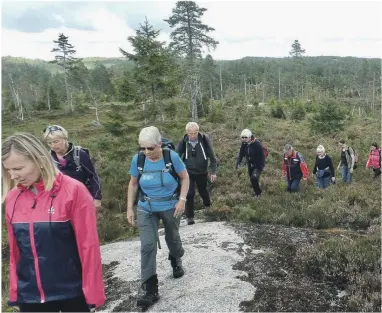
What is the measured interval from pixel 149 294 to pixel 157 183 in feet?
4.30

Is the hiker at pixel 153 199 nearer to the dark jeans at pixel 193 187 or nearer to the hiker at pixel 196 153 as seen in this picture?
the hiker at pixel 196 153

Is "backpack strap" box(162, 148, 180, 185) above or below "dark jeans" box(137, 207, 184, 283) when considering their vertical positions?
above

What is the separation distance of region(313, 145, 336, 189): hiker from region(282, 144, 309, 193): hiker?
1.30m

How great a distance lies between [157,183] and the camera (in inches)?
175

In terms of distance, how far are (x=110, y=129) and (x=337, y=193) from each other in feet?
45.3

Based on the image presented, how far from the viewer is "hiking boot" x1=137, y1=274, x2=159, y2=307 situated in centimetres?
441

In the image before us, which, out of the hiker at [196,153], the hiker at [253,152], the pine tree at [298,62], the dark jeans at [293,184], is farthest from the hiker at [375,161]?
the pine tree at [298,62]

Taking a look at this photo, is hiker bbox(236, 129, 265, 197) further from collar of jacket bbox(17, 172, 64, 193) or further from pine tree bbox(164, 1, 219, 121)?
pine tree bbox(164, 1, 219, 121)

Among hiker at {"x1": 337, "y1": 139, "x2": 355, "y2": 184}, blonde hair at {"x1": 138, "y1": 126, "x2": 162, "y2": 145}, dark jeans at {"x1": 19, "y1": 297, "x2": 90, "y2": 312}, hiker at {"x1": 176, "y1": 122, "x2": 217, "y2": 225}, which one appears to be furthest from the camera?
hiker at {"x1": 337, "y1": 139, "x2": 355, "y2": 184}

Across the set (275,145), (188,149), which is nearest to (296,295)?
(188,149)

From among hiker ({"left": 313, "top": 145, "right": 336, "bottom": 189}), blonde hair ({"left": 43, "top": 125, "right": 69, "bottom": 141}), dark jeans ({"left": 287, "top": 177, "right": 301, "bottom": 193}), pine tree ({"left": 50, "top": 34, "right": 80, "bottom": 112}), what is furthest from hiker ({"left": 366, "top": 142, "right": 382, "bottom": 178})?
pine tree ({"left": 50, "top": 34, "right": 80, "bottom": 112})

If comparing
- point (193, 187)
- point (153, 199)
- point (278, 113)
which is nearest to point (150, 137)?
point (153, 199)

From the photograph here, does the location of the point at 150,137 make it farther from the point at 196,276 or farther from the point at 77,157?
the point at 196,276

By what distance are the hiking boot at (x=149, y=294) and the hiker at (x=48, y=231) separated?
5.81 ft
